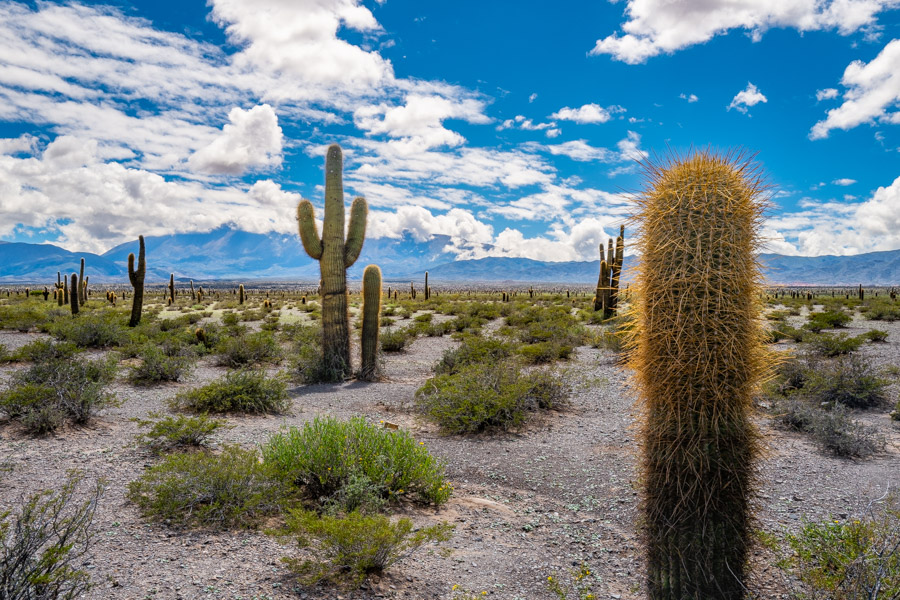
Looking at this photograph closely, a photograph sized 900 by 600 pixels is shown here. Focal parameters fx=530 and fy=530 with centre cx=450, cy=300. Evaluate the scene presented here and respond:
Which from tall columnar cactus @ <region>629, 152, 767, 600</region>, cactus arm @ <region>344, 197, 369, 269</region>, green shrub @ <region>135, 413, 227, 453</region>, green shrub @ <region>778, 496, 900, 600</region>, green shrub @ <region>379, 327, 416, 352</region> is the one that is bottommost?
green shrub @ <region>379, 327, 416, 352</region>

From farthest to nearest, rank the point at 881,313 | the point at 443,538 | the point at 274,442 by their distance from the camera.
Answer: the point at 881,313 → the point at 274,442 → the point at 443,538

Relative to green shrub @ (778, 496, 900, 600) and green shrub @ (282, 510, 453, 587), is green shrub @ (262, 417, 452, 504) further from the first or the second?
green shrub @ (778, 496, 900, 600)

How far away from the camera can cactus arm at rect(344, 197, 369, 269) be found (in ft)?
46.4

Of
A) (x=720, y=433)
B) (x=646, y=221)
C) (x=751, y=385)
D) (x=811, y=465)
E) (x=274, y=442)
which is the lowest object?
(x=811, y=465)

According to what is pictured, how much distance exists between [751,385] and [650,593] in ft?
5.27

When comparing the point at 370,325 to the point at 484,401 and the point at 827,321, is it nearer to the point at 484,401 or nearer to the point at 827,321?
the point at 484,401

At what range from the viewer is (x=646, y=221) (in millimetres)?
3723

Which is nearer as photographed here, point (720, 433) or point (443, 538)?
point (720, 433)

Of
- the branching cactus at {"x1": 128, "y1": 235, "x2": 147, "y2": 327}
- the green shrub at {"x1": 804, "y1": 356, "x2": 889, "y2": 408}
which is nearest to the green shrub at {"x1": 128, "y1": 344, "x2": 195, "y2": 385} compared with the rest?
the branching cactus at {"x1": 128, "y1": 235, "x2": 147, "y2": 327}

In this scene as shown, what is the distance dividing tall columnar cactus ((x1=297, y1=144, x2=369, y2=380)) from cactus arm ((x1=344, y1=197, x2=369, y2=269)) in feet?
0.10

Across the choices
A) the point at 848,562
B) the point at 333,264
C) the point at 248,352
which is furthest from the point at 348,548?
the point at 248,352

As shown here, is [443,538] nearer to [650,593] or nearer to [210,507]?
[650,593]

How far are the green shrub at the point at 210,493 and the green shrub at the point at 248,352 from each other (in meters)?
10.3

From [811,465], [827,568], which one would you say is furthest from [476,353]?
[827,568]
